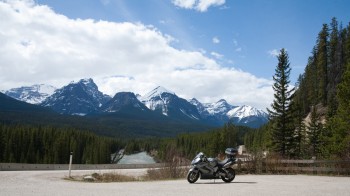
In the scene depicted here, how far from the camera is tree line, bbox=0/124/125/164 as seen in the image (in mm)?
93688

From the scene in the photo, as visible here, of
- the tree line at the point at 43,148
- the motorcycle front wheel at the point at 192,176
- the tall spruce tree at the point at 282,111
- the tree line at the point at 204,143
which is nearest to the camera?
the motorcycle front wheel at the point at 192,176

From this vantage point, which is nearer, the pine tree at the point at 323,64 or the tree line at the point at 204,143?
the tree line at the point at 204,143

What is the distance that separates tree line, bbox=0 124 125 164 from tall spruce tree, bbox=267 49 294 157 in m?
66.8

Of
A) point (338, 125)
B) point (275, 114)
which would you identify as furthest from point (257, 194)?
point (275, 114)

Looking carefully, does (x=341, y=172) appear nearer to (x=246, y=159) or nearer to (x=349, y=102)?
(x=246, y=159)

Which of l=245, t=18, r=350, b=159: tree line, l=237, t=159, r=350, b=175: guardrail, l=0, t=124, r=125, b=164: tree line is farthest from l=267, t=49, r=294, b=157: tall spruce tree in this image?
l=0, t=124, r=125, b=164: tree line

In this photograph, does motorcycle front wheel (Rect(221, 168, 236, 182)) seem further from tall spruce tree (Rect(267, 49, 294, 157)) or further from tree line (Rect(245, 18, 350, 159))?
tall spruce tree (Rect(267, 49, 294, 157))

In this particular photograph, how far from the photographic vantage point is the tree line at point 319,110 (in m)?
31.7

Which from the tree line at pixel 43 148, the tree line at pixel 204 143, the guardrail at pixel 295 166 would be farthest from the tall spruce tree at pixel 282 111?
the tree line at pixel 43 148

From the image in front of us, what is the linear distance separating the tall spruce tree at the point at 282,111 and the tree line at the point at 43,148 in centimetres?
6679

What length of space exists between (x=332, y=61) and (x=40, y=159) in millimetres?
76403

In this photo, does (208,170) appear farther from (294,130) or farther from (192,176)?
(294,130)

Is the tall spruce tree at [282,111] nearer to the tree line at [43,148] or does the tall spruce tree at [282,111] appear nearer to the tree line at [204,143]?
the tree line at [204,143]

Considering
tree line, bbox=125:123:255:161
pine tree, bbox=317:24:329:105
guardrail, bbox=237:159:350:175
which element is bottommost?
guardrail, bbox=237:159:350:175
